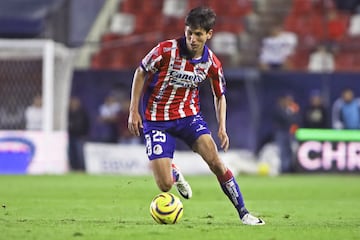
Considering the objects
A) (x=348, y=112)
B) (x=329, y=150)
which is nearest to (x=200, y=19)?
(x=329, y=150)

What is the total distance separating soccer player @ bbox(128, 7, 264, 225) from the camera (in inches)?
384

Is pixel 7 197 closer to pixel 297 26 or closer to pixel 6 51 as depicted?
pixel 6 51

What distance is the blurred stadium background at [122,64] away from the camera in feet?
78.7

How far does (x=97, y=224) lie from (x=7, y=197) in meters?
5.05

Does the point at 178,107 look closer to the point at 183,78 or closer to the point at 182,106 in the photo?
the point at 182,106

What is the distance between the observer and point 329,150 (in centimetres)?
2331

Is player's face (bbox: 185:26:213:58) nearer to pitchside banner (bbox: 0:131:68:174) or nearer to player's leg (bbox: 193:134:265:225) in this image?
player's leg (bbox: 193:134:265:225)

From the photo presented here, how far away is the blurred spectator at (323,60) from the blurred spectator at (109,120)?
534 cm

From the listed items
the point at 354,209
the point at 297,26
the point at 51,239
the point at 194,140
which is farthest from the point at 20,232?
the point at 297,26

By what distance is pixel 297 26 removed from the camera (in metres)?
25.2

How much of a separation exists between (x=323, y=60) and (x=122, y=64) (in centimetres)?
536

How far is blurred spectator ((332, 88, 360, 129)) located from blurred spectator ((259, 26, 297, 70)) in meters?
1.83

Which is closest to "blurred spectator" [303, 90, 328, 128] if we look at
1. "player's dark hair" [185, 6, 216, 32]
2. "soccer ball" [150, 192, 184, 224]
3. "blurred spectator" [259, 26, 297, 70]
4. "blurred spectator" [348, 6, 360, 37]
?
"blurred spectator" [259, 26, 297, 70]

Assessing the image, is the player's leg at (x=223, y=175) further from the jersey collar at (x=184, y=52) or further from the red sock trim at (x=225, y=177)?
the jersey collar at (x=184, y=52)
